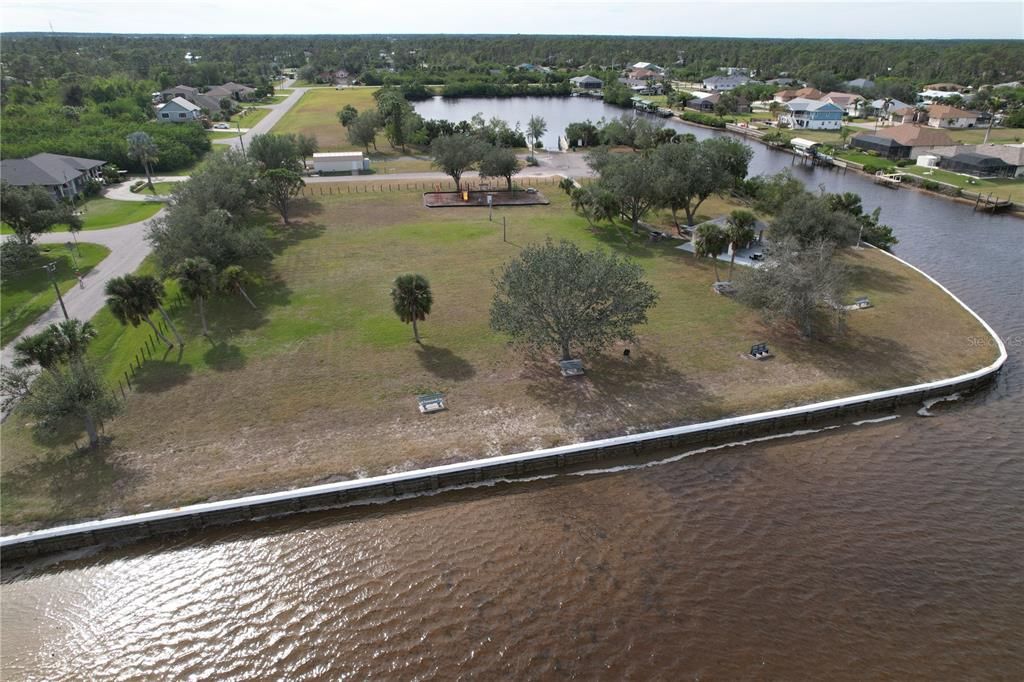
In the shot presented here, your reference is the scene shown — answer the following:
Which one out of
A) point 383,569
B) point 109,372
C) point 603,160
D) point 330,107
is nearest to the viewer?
point 383,569

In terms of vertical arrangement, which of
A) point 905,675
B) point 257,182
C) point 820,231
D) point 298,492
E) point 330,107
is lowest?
point 905,675

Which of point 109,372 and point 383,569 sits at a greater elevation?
point 109,372

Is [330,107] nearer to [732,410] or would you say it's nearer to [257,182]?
[257,182]

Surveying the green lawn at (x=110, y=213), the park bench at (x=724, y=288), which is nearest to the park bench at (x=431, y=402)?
the park bench at (x=724, y=288)

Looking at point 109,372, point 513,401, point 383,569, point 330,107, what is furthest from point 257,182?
point 330,107

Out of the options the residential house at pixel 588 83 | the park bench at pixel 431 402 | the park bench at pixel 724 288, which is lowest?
the park bench at pixel 431 402

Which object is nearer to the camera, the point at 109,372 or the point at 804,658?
the point at 804,658

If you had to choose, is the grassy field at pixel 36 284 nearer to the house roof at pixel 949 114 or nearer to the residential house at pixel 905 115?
the residential house at pixel 905 115
